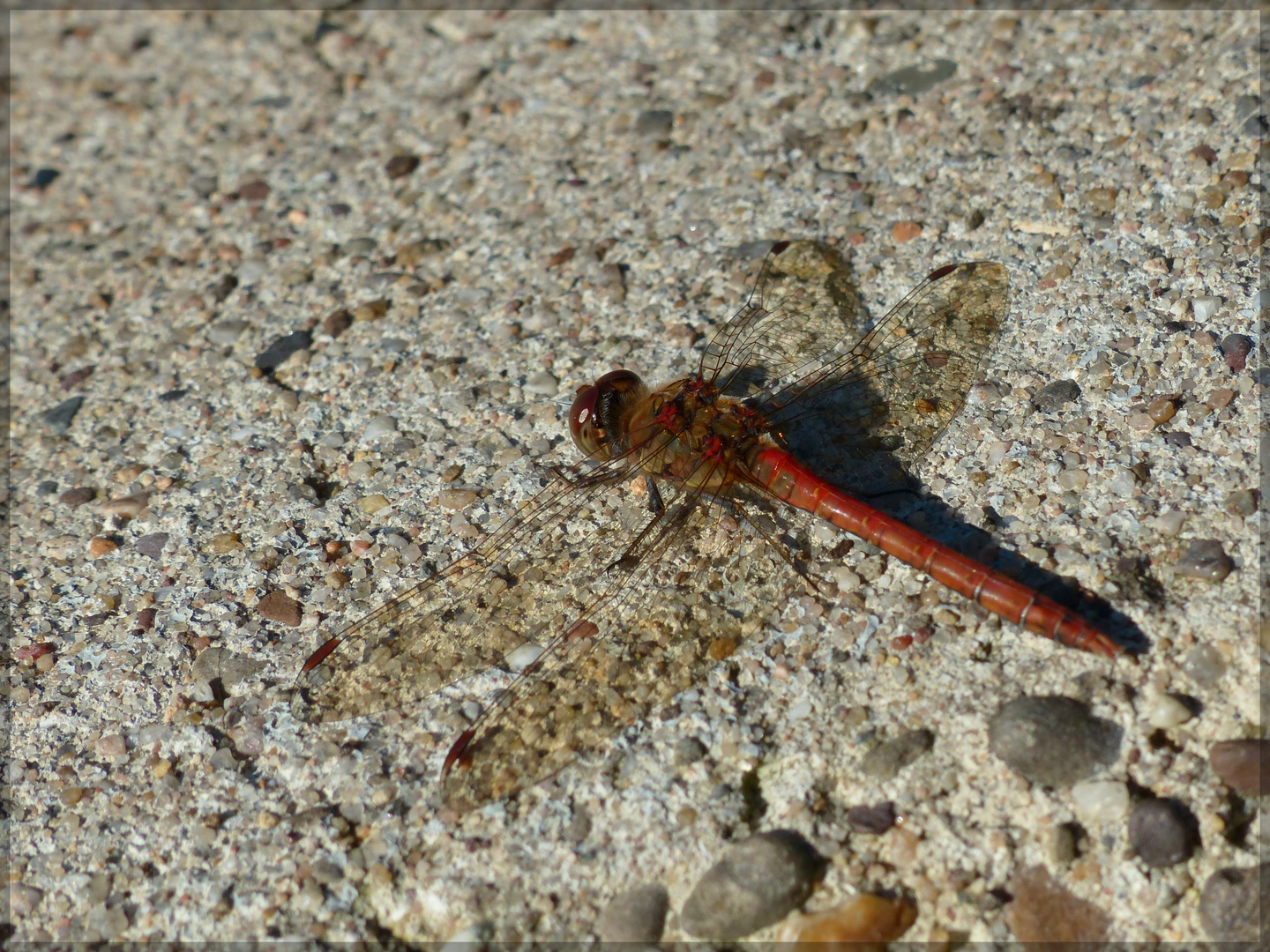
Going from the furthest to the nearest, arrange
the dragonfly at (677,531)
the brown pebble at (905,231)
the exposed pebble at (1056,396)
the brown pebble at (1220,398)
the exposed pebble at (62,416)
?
the exposed pebble at (62,416), the brown pebble at (905,231), the exposed pebble at (1056,396), the brown pebble at (1220,398), the dragonfly at (677,531)

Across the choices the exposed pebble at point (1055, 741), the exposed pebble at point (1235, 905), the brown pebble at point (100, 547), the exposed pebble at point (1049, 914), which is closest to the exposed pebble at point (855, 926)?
the exposed pebble at point (1049, 914)

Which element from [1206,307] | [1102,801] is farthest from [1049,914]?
[1206,307]

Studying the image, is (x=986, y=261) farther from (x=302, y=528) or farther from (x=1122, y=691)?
(x=302, y=528)

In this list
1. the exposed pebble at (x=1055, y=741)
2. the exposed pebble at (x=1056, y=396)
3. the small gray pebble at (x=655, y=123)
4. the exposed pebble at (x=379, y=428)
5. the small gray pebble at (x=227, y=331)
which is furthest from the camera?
the small gray pebble at (x=655, y=123)

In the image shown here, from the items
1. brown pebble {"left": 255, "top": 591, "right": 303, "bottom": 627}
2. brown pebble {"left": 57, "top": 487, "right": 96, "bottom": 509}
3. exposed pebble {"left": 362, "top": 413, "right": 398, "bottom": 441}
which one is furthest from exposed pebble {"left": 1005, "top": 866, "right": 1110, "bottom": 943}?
brown pebble {"left": 57, "top": 487, "right": 96, "bottom": 509}

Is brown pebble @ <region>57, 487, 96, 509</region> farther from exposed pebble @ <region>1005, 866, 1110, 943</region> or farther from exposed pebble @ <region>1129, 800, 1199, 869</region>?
exposed pebble @ <region>1129, 800, 1199, 869</region>

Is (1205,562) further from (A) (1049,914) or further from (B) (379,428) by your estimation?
(B) (379,428)

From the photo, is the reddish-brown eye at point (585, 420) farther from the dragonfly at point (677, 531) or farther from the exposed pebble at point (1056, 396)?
the exposed pebble at point (1056, 396)
